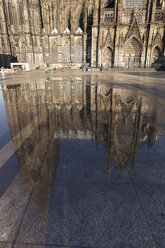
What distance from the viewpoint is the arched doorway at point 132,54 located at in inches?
1373

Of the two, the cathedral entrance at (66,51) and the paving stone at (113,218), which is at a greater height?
the cathedral entrance at (66,51)

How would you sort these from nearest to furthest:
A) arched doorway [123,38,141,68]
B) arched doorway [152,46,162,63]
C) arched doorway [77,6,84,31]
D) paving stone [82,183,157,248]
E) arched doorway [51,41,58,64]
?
1. paving stone [82,183,157,248]
2. arched doorway [152,46,162,63]
3. arched doorway [123,38,141,68]
4. arched doorway [51,41,58,64]
5. arched doorway [77,6,84,31]

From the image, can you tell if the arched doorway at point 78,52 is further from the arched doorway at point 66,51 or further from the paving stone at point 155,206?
the paving stone at point 155,206

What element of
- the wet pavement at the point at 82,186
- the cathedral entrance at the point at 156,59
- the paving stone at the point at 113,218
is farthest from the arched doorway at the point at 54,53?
the paving stone at the point at 113,218

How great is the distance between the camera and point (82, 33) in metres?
39.0

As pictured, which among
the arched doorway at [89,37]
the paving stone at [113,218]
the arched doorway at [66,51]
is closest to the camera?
the paving stone at [113,218]

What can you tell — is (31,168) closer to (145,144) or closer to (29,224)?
(29,224)

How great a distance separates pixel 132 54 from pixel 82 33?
14054 millimetres

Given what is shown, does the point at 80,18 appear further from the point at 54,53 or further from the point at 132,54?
the point at 132,54

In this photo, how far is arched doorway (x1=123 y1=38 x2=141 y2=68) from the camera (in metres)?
34.9

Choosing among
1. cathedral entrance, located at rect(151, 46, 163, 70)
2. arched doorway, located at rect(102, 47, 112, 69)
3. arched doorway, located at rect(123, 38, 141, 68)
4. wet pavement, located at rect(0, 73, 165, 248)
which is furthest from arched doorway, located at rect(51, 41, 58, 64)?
wet pavement, located at rect(0, 73, 165, 248)

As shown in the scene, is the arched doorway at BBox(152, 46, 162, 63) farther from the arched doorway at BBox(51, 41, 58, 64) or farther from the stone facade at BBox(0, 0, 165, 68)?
the arched doorway at BBox(51, 41, 58, 64)

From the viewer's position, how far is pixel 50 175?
2344 mm

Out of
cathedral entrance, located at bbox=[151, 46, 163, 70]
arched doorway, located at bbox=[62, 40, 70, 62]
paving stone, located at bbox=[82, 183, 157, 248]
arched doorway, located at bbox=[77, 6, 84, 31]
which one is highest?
arched doorway, located at bbox=[77, 6, 84, 31]
